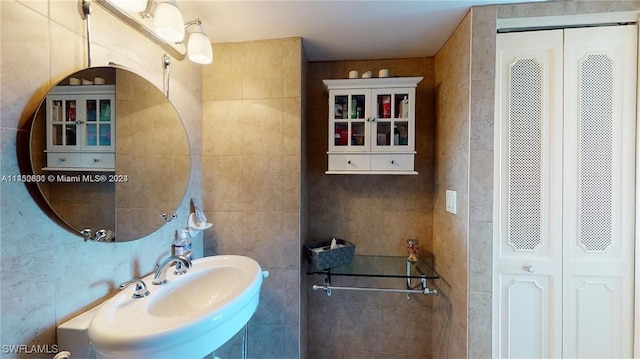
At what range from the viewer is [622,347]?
3.88ft

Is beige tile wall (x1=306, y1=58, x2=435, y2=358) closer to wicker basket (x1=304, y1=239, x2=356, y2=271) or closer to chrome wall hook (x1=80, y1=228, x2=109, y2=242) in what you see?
wicker basket (x1=304, y1=239, x2=356, y2=271)

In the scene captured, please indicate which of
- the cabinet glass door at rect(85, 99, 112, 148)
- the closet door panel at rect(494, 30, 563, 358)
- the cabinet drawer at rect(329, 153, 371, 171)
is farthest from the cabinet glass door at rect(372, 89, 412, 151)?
the cabinet glass door at rect(85, 99, 112, 148)

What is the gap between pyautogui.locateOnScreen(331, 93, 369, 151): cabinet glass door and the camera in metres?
1.63

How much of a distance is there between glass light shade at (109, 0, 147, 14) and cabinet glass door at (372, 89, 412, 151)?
1.21m

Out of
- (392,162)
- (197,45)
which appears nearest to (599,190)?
(392,162)

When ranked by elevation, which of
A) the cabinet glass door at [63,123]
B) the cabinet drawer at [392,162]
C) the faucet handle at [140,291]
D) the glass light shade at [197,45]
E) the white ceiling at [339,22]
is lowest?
the faucet handle at [140,291]

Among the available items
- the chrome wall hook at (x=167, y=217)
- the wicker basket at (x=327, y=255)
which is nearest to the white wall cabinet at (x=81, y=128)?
the chrome wall hook at (x=167, y=217)

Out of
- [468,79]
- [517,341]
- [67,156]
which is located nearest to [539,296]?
[517,341]

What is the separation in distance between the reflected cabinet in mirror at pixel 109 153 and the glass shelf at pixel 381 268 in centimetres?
100

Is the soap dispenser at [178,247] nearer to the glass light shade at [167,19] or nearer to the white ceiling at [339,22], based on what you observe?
the glass light shade at [167,19]

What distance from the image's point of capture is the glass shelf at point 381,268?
1571mm

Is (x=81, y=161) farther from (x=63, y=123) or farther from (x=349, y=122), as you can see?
(x=349, y=122)

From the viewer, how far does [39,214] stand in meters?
0.81

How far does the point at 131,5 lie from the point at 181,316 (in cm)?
123
